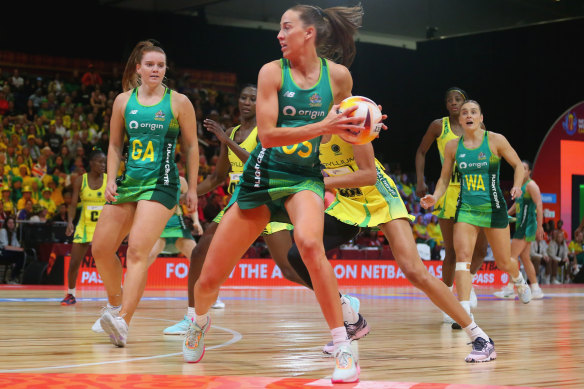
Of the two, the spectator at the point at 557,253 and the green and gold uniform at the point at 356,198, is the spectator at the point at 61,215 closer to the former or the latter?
the green and gold uniform at the point at 356,198

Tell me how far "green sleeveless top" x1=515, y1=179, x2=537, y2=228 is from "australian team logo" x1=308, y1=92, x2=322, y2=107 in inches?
354

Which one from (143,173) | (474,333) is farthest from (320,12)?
(474,333)

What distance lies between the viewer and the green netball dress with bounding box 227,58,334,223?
158 inches

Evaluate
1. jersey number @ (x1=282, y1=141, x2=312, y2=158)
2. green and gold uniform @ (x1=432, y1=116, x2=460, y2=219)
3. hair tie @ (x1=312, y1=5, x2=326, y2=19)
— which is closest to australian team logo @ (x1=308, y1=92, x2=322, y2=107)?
jersey number @ (x1=282, y1=141, x2=312, y2=158)

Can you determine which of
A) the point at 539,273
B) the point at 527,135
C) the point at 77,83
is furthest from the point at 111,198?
the point at 527,135

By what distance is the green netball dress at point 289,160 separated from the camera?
13.1 feet

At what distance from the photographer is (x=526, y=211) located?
499 inches

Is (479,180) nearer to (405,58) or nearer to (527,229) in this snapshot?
(527,229)

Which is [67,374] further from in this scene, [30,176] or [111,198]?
[30,176]

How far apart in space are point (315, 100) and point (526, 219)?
927cm

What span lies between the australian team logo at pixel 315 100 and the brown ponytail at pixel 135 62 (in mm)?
1867

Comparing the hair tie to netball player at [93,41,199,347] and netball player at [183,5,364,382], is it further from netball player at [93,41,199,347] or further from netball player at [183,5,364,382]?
netball player at [93,41,199,347]

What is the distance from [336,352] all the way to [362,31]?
854 inches

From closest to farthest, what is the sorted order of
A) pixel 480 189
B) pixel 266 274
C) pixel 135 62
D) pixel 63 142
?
pixel 135 62 < pixel 480 189 < pixel 266 274 < pixel 63 142
